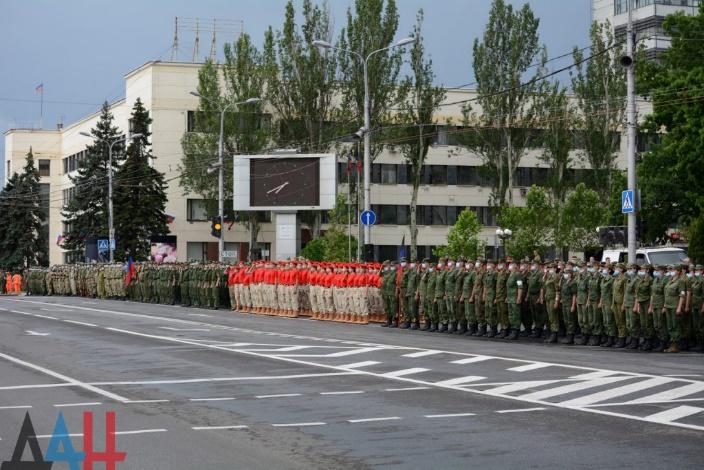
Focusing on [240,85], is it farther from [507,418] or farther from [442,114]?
[507,418]

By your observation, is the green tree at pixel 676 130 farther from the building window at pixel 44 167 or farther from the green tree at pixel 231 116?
the building window at pixel 44 167

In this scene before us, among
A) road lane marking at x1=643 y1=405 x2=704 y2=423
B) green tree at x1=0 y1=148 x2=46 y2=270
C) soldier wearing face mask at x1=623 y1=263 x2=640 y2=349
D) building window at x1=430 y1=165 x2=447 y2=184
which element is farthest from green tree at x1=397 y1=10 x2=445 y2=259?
road lane marking at x1=643 y1=405 x2=704 y2=423

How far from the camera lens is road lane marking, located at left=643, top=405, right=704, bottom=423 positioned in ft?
41.9

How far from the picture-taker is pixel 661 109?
47.0 meters

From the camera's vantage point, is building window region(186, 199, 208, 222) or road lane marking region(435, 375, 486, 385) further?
building window region(186, 199, 208, 222)

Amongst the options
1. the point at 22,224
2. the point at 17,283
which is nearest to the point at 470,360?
the point at 17,283

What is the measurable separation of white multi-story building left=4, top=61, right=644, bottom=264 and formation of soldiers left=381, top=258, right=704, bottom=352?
48529 mm

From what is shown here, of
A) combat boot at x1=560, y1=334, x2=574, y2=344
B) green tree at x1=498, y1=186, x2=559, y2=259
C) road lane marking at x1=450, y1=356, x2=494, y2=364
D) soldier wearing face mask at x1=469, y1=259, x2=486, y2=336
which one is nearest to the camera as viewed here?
road lane marking at x1=450, y1=356, x2=494, y2=364

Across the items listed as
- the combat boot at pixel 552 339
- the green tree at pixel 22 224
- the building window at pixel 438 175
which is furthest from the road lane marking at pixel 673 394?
the green tree at pixel 22 224

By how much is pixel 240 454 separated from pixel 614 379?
7.96m

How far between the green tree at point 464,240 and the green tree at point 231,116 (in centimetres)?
1264

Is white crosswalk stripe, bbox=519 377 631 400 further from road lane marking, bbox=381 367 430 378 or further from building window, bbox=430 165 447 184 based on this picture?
building window, bbox=430 165 447 184

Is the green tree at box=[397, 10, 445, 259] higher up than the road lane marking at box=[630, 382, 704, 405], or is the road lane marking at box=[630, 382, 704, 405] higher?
the green tree at box=[397, 10, 445, 259]

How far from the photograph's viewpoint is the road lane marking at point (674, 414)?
12781 millimetres
